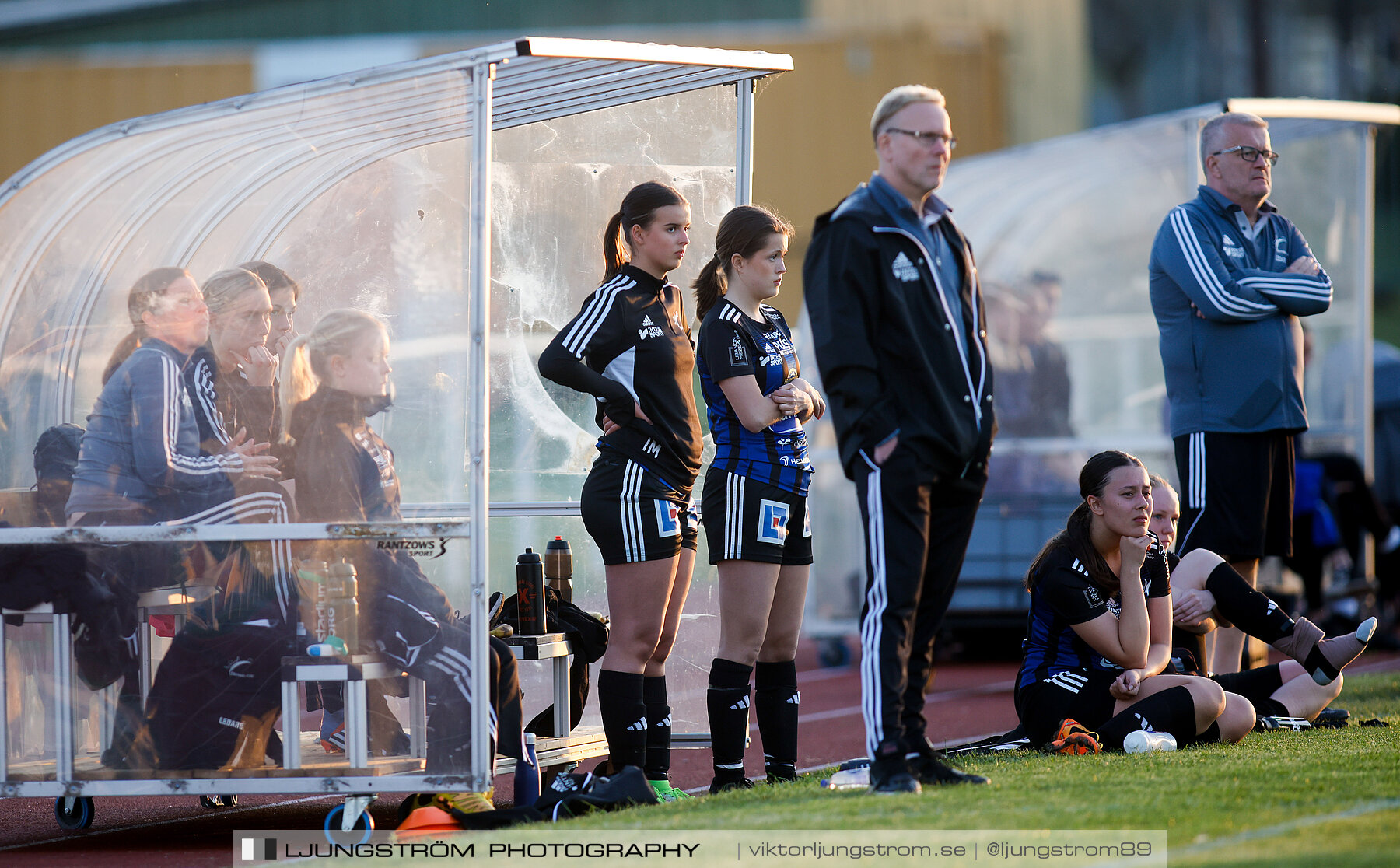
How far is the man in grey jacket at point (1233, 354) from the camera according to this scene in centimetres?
635

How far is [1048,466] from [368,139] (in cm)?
726

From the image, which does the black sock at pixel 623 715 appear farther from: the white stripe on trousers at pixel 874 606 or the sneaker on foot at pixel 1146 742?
the sneaker on foot at pixel 1146 742

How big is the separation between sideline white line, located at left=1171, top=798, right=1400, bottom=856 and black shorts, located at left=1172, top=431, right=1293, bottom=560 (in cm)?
205

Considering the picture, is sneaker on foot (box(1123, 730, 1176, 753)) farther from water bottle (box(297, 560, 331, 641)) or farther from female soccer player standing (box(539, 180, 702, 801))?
water bottle (box(297, 560, 331, 641))

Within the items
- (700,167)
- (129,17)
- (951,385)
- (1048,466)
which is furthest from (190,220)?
(129,17)

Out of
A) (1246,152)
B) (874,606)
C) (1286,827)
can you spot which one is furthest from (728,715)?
(1246,152)

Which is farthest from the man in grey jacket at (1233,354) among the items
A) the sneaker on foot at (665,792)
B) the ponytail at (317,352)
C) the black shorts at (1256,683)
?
the ponytail at (317,352)

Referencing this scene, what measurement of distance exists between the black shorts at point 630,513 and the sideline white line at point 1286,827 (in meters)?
2.14

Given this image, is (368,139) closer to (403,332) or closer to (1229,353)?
(403,332)

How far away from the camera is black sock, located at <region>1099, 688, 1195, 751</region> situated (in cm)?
579

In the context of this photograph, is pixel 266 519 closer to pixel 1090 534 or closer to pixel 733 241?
pixel 733 241

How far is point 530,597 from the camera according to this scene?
237 inches

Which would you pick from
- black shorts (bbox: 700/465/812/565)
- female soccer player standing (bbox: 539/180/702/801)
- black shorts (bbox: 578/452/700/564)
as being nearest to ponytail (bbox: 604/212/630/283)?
female soccer player standing (bbox: 539/180/702/801)

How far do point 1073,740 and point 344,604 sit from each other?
2.74 meters
